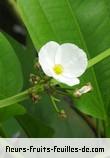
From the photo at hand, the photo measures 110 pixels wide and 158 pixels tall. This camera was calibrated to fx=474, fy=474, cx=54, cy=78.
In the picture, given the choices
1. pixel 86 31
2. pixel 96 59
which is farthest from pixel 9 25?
pixel 96 59

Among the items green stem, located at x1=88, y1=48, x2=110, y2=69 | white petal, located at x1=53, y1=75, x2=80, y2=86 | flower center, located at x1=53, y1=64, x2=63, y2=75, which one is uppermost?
flower center, located at x1=53, y1=64, x2=63, y2=75

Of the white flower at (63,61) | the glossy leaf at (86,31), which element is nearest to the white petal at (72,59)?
the white flower at (63,61)

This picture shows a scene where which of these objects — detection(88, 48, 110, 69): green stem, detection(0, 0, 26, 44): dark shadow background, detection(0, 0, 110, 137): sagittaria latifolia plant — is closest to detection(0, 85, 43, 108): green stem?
detection(0, 0, 110, 137): sagittaria latifolia plant

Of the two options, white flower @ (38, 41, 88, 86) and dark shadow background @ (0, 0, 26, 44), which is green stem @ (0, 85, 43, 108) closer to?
white flower @ (38, 41, 88, 86)

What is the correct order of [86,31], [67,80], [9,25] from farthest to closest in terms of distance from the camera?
[9,25] < [86,31] < [67,80]

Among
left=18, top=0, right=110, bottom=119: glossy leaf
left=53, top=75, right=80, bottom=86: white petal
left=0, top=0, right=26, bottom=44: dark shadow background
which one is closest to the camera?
left=53, top=75, right=80, bottom=86: white petal

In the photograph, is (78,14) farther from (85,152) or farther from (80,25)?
(85,152)

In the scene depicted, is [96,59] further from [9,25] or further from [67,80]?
[9,25]
